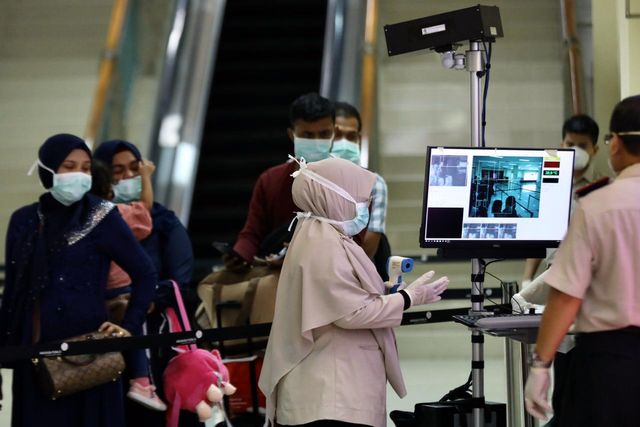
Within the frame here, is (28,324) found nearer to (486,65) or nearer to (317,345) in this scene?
(317,345)

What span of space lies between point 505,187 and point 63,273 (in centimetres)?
177

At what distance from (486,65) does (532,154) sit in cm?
41

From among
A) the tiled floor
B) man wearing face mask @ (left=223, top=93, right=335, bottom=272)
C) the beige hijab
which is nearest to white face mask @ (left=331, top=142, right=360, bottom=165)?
man wearing face mask @ (left=223, top=93, right=335, bottom=272)

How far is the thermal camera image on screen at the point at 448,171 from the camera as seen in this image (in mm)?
4691

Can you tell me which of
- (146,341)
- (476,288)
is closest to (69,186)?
(146,341)

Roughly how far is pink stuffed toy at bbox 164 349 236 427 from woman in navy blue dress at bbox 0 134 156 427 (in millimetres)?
395

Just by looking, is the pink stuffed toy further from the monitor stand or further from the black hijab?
the monitor stand

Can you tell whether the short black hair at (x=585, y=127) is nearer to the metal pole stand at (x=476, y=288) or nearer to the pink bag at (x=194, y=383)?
the metal pole stand at (x=476, y=288)

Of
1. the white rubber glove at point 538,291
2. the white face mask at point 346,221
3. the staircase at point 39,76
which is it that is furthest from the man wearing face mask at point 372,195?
the staircase at point 39,76

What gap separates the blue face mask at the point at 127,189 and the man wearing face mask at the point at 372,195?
100cm

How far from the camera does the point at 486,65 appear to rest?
193 inches

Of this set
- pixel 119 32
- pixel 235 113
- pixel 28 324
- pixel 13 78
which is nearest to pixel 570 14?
pixel 235 113

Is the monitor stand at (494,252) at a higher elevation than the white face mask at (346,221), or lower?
lower

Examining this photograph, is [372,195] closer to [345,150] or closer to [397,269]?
[345,150]
